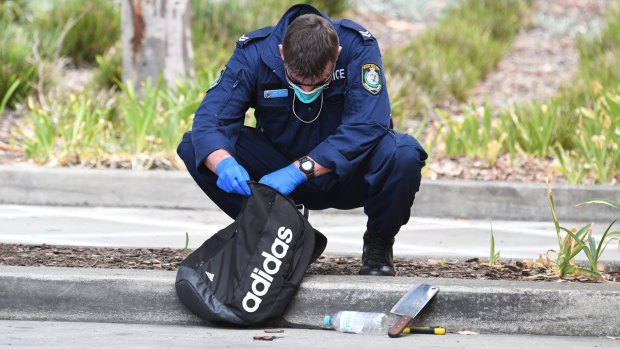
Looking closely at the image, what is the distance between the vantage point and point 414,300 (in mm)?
4145

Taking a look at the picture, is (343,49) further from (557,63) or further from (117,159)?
(557,63)

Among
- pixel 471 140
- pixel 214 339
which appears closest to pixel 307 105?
pixel 214 339

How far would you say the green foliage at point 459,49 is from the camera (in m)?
11.2

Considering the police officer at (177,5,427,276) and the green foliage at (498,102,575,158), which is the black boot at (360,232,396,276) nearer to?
the police officer at (177,5,427,276)

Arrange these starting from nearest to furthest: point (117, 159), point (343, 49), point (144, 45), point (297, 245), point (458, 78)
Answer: point (297, 245)
point (343, 49)
point (117, 159)
point (144, 45)
point (458, 78)

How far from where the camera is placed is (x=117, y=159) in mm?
7777

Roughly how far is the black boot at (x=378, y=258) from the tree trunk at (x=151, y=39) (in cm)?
480

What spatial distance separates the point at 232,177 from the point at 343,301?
61cm

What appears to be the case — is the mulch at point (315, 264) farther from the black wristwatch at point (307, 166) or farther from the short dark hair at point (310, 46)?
the short dark hair at point (310, 46)

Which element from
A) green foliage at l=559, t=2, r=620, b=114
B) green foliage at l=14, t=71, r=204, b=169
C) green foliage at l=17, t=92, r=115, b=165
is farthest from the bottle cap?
green foliage at l=559, t=2, r=620, b=114

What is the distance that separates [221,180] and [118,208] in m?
3.13

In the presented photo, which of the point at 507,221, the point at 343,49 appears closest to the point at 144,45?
the point at 507,221

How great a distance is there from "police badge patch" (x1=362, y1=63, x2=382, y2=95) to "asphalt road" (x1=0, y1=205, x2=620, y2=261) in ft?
5.01

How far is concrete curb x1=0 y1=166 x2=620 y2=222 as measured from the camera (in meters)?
7.17
